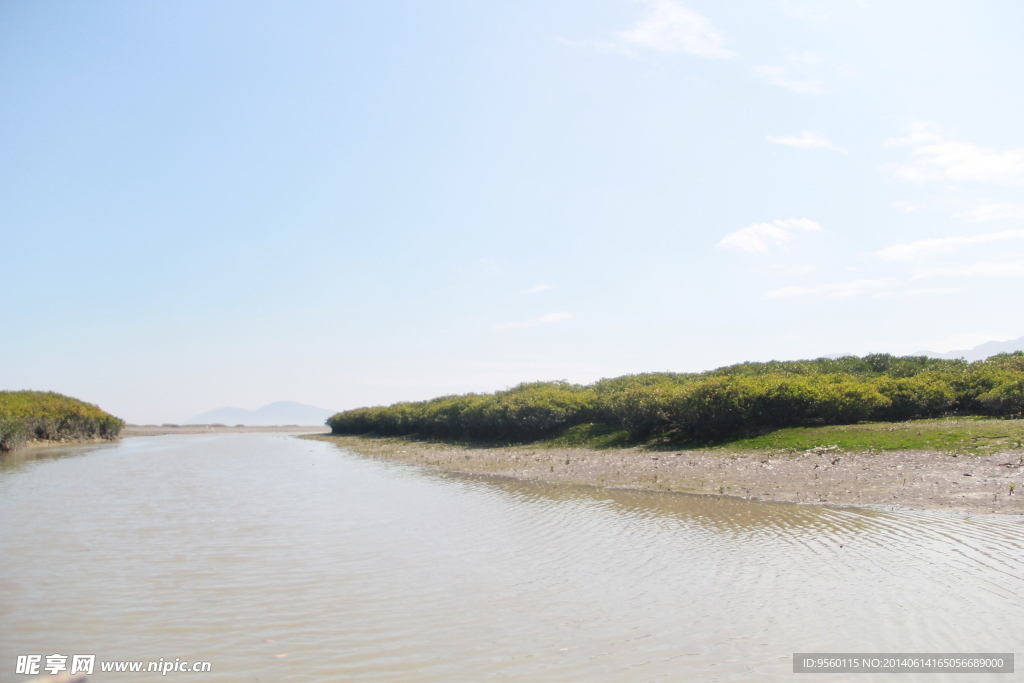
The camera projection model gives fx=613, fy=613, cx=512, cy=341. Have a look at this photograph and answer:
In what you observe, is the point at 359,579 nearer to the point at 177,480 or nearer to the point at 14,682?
the point at 14,682

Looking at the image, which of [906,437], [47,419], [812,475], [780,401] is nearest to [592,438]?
[780,401]

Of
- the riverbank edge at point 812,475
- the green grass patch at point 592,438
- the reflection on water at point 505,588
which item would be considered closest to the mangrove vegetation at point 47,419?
the reflection on water at point 505,588

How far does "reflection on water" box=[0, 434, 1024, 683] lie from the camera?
6410mm

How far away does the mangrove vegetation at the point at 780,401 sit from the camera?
22391 mm

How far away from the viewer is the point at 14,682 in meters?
5.77

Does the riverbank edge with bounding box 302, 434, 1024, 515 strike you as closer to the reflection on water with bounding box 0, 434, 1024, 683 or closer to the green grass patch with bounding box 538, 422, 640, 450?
the reflection on water with bounding box 0, 434, 1024, 683

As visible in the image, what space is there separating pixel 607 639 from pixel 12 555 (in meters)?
10.3

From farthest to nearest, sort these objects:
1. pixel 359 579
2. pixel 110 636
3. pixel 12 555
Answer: pixel 12 555
pixel 359 579
pixel 110 636

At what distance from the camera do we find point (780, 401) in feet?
76.6

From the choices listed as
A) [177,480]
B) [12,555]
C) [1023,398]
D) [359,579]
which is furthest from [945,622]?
[177,480]

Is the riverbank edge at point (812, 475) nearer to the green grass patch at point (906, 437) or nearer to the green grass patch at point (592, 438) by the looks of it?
the green grass patch at point (906, 437)

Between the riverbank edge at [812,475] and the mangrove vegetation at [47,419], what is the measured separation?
1254 inches

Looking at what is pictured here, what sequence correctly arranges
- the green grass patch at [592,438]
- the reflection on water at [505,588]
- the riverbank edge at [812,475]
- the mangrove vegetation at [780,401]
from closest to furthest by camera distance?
the reflection on water at [505,588] → the riverbank edge at [812,475] → the mangrove vegetation at [780,401] → the green grass patch at [592,438]

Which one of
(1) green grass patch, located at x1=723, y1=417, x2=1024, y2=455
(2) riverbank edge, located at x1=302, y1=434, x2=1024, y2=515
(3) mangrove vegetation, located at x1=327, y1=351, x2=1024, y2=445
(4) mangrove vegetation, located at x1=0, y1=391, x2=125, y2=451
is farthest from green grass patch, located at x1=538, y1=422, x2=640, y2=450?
(4) mangrove vegetation, located at x1=0, y1=391, x2=125, y2=451
